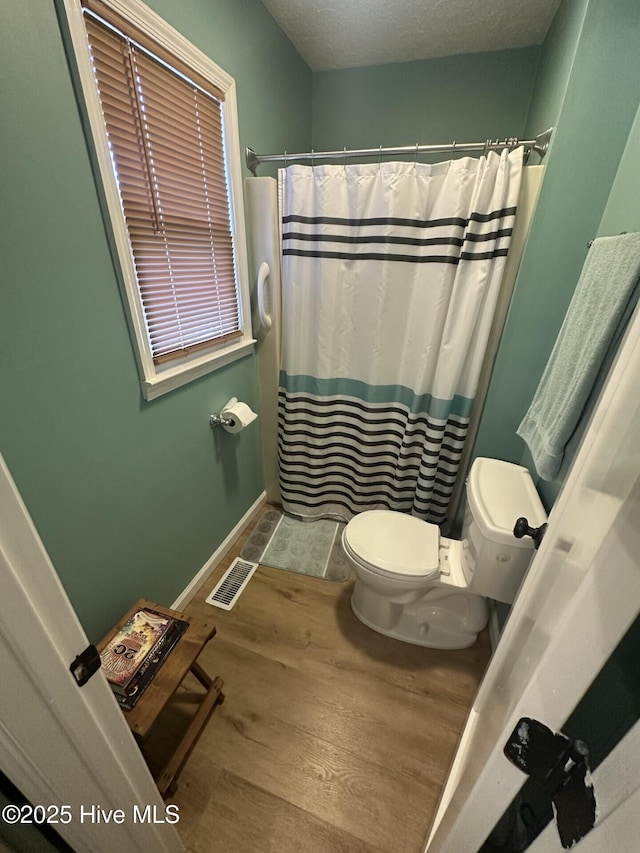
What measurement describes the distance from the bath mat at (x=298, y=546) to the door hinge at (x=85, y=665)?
133cm

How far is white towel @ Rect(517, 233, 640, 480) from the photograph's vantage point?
0.79m

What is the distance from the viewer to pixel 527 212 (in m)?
1.31

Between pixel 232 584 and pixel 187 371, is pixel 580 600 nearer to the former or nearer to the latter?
pixel 187 371

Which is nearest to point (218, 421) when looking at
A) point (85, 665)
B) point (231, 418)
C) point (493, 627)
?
point (231, 418)

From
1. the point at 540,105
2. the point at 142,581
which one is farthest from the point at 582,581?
the point at 540,105

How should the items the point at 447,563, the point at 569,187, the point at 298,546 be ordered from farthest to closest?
1. the point at 298,546
2. the point at 447,563
3. the point at 569,187

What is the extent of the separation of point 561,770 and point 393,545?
1.01 metres

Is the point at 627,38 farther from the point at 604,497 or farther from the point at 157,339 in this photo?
the point at 157,339

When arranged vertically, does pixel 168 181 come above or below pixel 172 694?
above

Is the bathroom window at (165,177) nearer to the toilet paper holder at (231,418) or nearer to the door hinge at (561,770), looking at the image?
the toilet paper holder at (231,418)

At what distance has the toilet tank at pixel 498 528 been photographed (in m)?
1.10

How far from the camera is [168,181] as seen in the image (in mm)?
1101

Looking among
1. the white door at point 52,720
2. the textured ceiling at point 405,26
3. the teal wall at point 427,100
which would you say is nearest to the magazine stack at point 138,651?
the white door at point 52,720

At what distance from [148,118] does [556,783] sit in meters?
1.65
